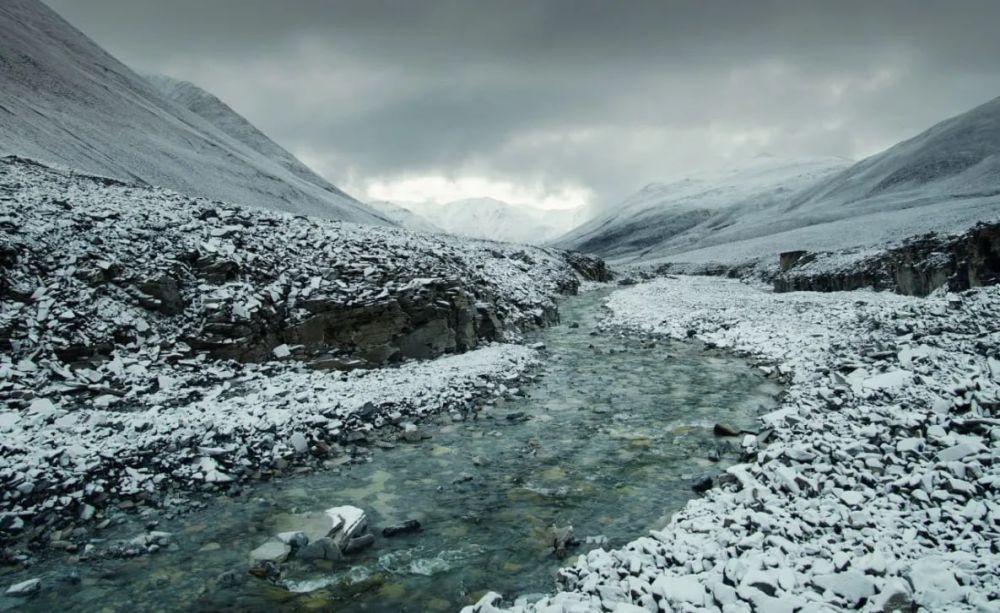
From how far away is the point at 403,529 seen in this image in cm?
839

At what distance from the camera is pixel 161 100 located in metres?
89.4

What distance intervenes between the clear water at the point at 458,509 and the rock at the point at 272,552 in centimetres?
20

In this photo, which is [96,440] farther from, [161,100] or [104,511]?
[161,100]

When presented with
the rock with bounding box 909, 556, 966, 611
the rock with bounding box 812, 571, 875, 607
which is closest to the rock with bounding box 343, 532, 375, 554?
the rock with bounding box 812, 571, 875, 607

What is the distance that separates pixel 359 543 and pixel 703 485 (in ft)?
19.6

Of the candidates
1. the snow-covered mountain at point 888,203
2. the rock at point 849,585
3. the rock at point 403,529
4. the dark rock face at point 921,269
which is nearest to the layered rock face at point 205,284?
the rock at point 403,529

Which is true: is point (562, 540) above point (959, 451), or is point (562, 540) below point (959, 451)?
below

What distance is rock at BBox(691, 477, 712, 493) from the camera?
9.34 m

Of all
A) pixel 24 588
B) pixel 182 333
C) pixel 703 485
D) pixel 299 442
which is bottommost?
pixel 703 485

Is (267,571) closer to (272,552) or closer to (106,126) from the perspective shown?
(272,552)

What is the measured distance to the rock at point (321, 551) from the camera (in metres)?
7.66

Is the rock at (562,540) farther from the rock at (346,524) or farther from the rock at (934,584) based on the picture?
the rock at (934,584)

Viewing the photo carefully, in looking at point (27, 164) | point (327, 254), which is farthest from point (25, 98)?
point (327, 254)

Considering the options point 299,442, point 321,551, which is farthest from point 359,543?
point 299,442
